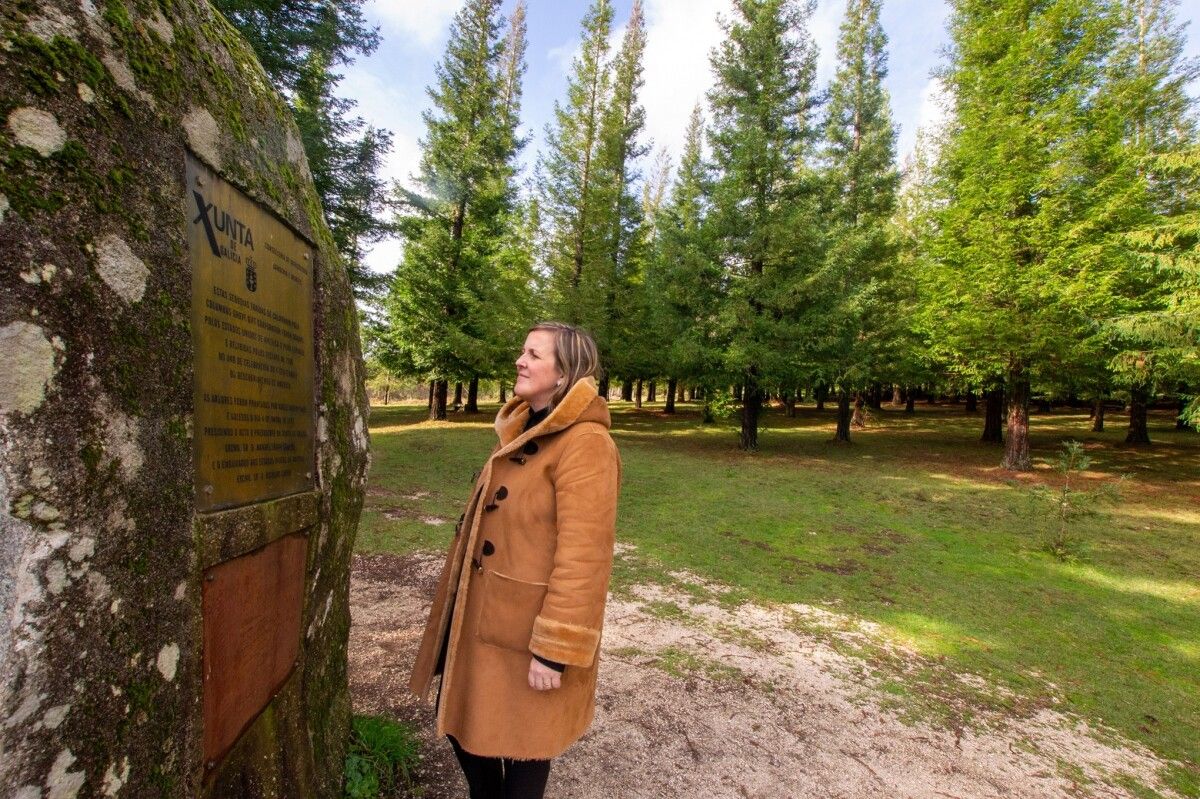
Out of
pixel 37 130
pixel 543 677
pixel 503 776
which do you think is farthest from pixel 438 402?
pixel 37 130

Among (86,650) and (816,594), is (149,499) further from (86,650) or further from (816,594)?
(816,594)

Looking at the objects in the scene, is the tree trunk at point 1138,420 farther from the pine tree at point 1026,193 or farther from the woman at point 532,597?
the woman at point 532,597

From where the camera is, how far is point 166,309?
1.38m

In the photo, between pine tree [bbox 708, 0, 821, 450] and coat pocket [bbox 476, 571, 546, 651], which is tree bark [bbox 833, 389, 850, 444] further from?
coat pocket [bbox 476, 571, 546, 651]

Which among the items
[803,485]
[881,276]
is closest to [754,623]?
[803,485]

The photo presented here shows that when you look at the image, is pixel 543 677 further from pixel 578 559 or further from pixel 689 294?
pixel 689 294

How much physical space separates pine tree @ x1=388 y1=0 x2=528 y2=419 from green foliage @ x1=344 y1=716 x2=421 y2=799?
17.0 metres

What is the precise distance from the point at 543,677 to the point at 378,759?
4.82ft

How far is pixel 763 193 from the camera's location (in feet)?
50.0

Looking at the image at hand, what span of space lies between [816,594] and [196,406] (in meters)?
5.77

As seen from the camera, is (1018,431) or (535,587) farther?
(1018,431)

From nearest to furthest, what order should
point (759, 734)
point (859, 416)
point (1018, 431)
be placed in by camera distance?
point (759, 734) → point (1018, 431) → point (859, 416)

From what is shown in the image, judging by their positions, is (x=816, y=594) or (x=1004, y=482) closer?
(x=816, y=594)

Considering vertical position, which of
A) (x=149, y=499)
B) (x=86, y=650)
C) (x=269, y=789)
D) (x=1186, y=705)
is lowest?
(x=1186, y=705)
